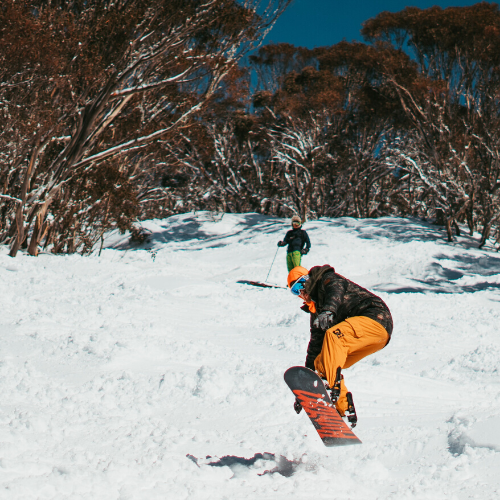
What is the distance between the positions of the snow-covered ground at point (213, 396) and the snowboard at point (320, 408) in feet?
0.95

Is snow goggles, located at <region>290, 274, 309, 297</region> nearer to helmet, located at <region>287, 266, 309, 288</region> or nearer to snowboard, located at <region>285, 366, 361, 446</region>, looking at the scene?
helmet, located at <region>287, 266, 309, 288</region>

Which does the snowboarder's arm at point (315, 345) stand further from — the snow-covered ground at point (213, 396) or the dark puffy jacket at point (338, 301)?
the snow-covered ground at point (213, 396)

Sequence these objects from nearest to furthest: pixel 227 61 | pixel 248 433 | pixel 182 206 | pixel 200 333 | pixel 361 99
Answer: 1. pixel 248 433
2. pixel 200 333
3. pixel 227 61
4. pixel 361 99
5. pixel 182 206

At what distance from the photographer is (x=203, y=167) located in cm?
2817

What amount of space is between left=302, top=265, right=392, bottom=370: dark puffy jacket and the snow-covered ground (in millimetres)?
857

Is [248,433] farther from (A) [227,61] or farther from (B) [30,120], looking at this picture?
(A) [227,61]

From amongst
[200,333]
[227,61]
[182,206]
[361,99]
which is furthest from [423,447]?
[182,206]

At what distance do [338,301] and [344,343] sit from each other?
0.29 m

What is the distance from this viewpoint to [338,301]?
3.47 metres

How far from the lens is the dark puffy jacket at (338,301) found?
3480mm

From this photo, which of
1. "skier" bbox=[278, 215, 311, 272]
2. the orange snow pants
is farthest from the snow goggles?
"skier" bbox=[278, 215, 311, 272]

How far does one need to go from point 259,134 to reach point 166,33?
45.6 ft

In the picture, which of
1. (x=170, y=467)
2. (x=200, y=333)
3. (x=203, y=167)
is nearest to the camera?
(x=170, y=467)

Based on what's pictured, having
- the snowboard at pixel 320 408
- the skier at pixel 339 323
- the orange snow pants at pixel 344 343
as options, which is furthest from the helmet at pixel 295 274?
the snowboard at pixel 320 408
